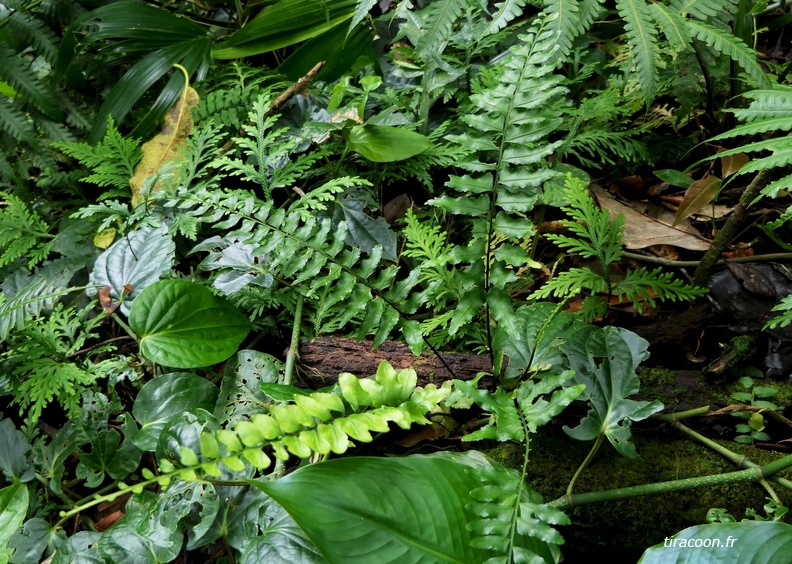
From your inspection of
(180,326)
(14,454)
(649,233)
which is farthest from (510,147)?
(14,454)

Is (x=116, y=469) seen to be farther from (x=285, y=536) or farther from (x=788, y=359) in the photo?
(x=788, y=359)

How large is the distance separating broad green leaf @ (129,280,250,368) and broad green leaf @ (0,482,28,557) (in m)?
0.45

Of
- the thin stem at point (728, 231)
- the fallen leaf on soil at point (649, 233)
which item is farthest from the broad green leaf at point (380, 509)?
the fallen leaf on soil at point (649, 233)

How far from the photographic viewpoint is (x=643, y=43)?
1548 millimetres

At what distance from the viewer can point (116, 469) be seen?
63.7 inches

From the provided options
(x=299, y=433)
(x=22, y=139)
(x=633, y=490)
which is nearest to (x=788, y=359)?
(x=633, y=490)

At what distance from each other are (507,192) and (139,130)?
63.2 inches

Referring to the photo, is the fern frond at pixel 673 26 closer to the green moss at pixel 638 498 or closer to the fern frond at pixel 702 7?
the fern frond at pixel 702 7

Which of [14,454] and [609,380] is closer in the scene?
[609,380]

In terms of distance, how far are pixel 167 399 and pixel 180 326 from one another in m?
0.20

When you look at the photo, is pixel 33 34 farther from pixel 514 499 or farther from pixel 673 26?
pixel 514 499

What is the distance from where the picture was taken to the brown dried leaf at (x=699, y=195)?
Result: 1801mm

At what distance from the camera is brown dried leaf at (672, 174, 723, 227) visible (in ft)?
5.91

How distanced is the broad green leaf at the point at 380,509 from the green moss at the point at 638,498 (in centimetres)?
37
